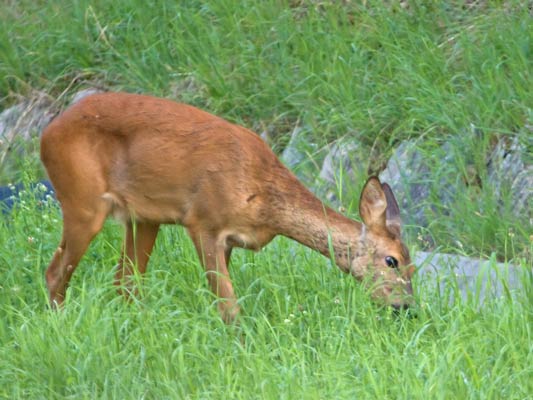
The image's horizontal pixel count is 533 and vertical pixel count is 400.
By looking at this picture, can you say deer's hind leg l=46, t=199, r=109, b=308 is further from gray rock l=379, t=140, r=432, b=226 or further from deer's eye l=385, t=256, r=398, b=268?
gray rock l=379, t=140, r=432, b=226

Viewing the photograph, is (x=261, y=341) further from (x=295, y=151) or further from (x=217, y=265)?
(x=295, y=151)

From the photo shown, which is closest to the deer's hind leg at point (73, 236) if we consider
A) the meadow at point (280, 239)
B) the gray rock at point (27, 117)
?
the meadow at point (280, 239)

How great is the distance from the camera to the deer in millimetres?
7375

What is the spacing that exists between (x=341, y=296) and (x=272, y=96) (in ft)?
13.5

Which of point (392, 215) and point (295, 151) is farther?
point (295, 151)

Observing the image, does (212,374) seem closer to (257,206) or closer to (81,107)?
(257,206)

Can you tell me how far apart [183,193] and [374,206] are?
3.53ft

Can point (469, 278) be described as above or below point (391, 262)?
below

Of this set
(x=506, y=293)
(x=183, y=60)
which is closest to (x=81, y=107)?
(x=506, y=293)

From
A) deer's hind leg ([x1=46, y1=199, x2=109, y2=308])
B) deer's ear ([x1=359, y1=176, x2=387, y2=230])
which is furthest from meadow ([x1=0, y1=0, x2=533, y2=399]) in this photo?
deer's ear ([x1=359, y1=176, x2=387, y2=230])

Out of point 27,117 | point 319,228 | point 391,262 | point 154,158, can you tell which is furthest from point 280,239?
point 27,117

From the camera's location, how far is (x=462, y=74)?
9977 mm

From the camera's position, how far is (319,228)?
7.43 m

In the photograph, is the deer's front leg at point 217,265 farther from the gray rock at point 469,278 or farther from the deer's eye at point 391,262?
the gray rock at point 469,278
